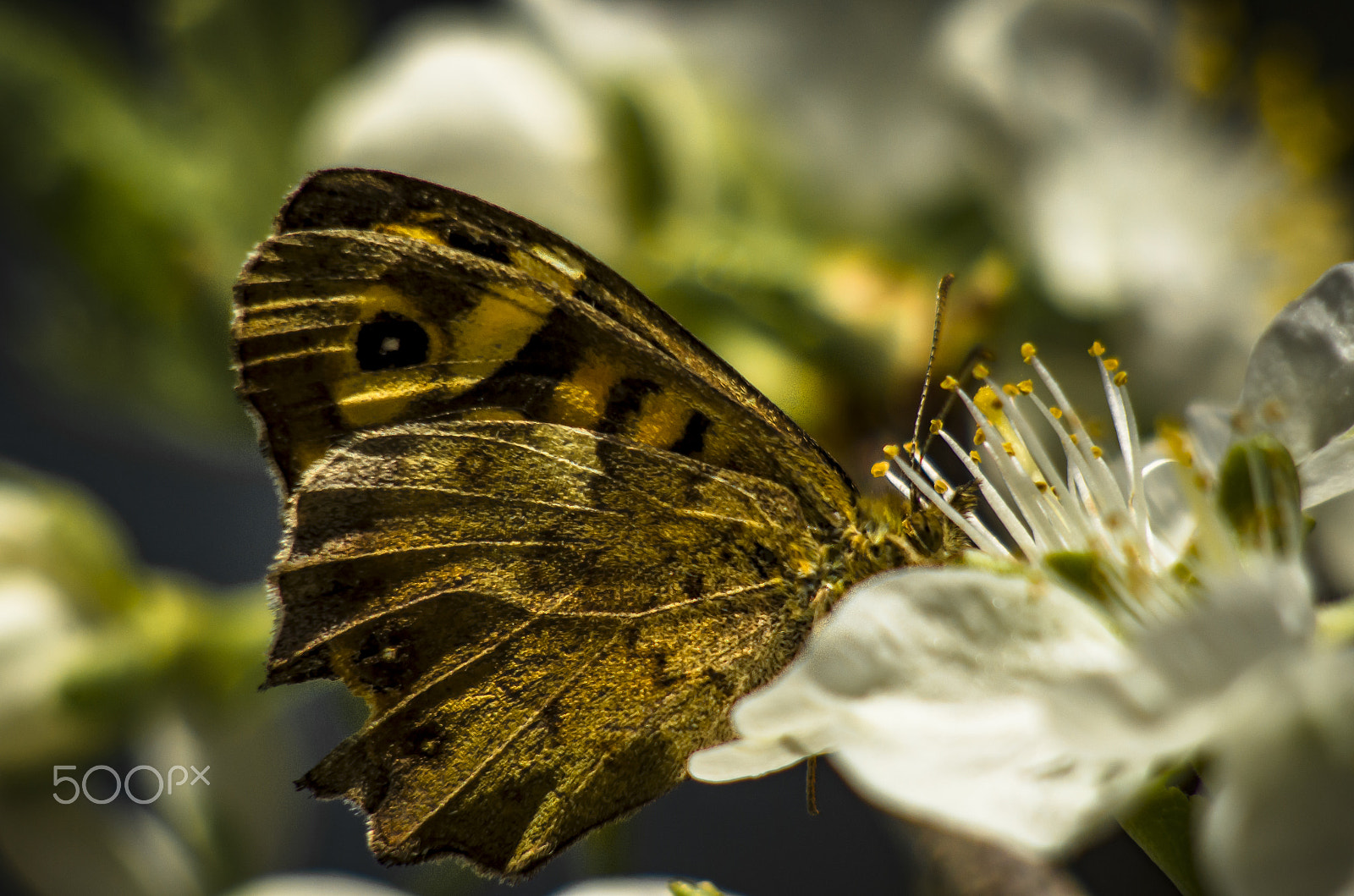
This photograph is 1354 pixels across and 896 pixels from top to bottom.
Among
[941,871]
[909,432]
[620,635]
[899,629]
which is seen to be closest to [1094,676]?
[899,629]

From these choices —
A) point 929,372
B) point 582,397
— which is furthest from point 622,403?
point 929,372

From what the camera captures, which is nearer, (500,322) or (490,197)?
(500,322)

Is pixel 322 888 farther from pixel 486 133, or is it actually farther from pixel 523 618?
pixel 486 133

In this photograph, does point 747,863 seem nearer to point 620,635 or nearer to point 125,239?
point 125,239

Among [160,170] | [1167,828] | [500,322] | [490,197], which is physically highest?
[160,170]

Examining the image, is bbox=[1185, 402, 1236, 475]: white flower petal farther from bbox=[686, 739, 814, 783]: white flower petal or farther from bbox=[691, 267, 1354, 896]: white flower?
bbox=[686, 739, 814, 783]: white flower petal

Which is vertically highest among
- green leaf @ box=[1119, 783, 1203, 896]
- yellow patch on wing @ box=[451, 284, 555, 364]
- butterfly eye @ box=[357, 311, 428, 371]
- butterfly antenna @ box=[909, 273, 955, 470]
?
butterfly eye @ box=[357, 311, 428, 371]

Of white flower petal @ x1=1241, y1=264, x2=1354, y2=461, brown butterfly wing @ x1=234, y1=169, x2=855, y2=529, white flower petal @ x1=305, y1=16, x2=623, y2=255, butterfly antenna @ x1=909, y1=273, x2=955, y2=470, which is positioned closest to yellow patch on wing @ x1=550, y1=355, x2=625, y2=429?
brown butterfly wing @ x1=234, y1=169, x2=855, y2=529

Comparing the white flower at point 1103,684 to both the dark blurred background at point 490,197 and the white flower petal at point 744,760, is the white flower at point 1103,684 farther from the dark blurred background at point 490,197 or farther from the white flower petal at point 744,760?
the dark blurred background at point 490,197
